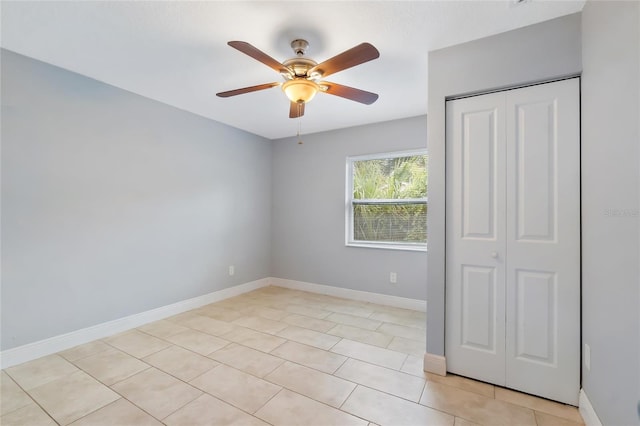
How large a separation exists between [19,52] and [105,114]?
68 centimetres

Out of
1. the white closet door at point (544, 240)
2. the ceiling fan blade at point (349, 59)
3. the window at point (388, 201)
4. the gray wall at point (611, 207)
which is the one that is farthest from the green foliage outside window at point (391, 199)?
the ceiling fan blade at point (349, 59)

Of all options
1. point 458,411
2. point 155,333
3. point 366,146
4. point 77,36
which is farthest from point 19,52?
point 458,411

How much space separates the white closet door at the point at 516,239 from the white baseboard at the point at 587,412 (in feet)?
0.20

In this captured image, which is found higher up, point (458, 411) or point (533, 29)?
point (533, 29)

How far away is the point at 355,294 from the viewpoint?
13.2 feet

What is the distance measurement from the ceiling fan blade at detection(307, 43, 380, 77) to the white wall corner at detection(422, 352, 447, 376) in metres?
2.16

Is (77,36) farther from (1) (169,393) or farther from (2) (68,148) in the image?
(1) (169,393)

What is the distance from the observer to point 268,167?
482 cm

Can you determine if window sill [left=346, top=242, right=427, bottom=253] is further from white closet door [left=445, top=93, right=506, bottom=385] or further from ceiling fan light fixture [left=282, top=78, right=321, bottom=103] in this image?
ceiling fan light fixture [left=282, top=78, right=321, bottom=103]

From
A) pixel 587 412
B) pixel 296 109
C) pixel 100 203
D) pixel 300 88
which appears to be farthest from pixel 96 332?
pixel 587 412

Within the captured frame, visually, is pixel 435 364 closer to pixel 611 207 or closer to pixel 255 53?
pixel 611 207

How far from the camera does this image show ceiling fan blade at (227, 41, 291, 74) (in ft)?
5.26

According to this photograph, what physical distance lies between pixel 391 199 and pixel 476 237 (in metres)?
1.91

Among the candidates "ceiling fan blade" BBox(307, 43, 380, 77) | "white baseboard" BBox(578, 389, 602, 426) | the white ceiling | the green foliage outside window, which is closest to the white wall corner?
"white baseboard" BBox(578, 389, 602, 426)
